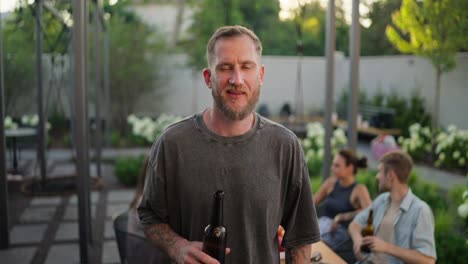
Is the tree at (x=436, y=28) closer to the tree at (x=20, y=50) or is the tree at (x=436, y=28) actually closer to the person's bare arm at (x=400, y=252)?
the person's bare arm at (x=400, y=252)

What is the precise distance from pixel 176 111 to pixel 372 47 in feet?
25.2

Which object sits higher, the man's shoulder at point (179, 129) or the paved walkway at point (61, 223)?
the man's shoulder at point (179, 129)

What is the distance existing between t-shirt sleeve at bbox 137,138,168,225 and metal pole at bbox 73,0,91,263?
8.05 feet

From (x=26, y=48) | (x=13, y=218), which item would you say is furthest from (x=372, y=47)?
(x=13, y=218)

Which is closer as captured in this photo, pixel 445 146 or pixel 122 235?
pixel 122 235

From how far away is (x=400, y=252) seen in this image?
2.48m

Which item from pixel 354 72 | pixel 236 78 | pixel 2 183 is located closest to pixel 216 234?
pixel 236 78

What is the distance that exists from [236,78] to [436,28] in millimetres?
5149

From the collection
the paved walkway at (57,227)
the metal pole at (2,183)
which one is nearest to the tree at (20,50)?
the paved walkway at (57,227)

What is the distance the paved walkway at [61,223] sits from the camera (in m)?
4.35

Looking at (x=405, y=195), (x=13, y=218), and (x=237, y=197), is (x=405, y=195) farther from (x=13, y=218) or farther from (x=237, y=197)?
(x=13, y=218)

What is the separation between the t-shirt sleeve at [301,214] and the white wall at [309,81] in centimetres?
900

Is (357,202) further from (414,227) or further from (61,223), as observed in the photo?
(61,223)

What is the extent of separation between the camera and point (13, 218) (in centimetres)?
547
